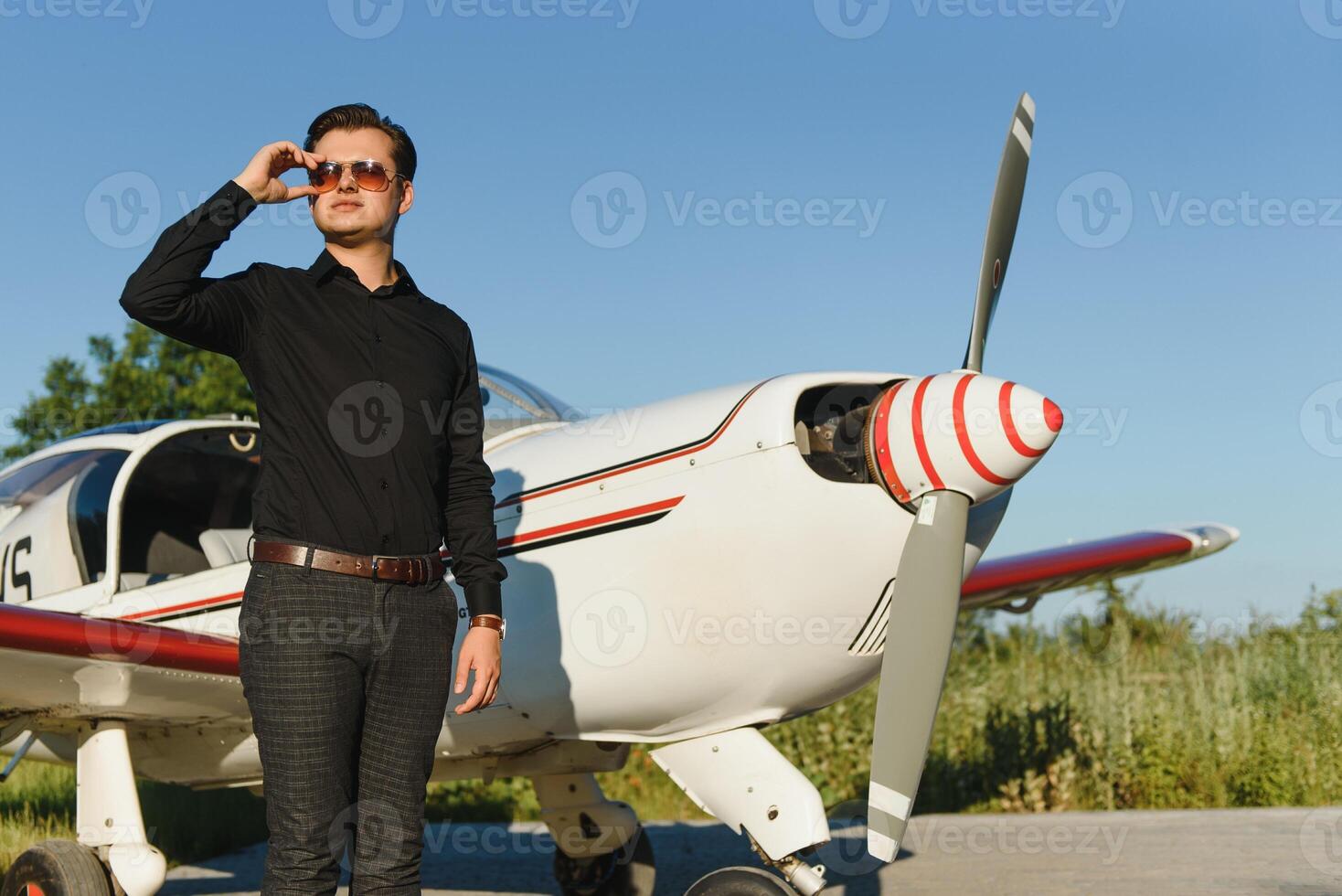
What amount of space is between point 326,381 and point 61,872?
116 inches

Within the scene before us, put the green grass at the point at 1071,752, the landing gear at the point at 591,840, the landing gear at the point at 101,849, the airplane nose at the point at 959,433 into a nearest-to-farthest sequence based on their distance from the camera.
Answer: the airplane nose at the point at 959,433 < the landing gear at the point at 101,849 < the landing gear at the point at 591,840 < the green grass at the point at 1071,752

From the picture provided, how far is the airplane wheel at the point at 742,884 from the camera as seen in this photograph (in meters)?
3.71

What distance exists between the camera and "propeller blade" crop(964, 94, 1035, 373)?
410 cm

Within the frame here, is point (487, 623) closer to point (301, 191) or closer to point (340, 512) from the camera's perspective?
point (340, 512)

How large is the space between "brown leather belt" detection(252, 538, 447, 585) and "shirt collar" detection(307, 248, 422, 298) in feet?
1.92

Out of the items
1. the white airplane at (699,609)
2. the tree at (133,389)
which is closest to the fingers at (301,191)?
the white airplane at (699,609)

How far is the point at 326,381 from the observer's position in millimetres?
2473

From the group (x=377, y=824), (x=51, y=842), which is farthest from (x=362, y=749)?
(x=51, y=842)

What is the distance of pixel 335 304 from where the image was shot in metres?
2.59

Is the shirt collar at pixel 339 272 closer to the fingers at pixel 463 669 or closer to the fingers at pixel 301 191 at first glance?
the fingers at pixel 301 191

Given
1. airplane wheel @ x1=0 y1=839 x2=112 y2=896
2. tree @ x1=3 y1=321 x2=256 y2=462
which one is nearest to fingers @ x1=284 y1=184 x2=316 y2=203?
airplane wheel @ x1=0 y1=839 x2=112 y2=896

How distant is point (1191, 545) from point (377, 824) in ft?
22.5

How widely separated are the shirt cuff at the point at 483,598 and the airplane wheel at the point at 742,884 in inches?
60.3

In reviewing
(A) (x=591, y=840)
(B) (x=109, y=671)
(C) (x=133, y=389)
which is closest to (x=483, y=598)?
(B) (x=109, y=671)
